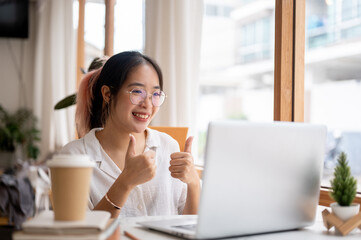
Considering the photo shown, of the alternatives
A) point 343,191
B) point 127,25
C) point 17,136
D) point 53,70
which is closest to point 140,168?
point 343,191

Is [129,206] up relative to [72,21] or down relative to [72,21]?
down

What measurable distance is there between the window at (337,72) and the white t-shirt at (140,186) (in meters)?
0.72

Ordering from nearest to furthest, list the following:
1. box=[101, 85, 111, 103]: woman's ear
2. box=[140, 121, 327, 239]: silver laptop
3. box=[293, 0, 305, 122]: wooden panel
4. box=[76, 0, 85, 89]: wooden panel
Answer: box=[140, 121, 327, 239]: silver laptop, box=[101, 85, 111, 103]: woman's ear, box=[293, 0, 305, 122]: wooden panel, box=[76, 0, 85, 89]: wooden panel

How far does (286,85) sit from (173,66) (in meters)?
1.10

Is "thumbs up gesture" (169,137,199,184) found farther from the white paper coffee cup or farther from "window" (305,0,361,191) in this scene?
"window" (305,0,361,191)

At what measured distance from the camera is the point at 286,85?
227 centimetres

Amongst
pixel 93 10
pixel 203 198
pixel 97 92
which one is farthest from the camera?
pixel 93 10

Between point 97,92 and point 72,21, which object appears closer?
point 97,92

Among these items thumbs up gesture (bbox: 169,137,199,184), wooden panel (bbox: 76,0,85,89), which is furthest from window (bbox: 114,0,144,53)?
thumbs up gesture (bbox: 169,137,199,184)

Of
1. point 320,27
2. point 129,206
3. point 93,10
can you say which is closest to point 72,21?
point 93,10

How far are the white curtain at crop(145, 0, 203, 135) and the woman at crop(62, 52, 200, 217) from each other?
1.11 meters

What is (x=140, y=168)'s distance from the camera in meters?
1.41

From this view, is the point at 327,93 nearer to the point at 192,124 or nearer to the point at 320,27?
the point at 320,27

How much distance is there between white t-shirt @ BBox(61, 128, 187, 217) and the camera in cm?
175
